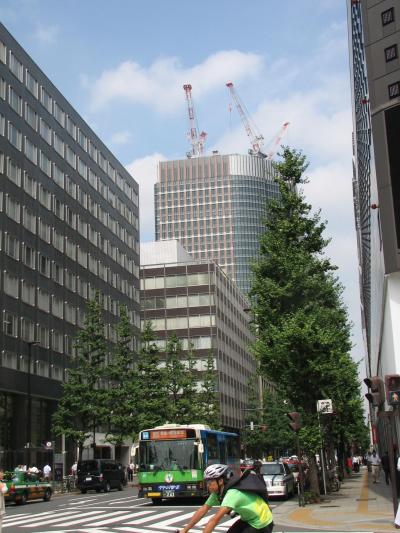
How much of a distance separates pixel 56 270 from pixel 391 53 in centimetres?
4485

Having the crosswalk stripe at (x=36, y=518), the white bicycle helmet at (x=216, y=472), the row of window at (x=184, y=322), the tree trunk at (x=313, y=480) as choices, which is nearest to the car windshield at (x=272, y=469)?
the tree trunk at (x=313, y=480)

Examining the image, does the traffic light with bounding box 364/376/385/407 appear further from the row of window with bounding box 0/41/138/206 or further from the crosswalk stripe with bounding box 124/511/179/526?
the row of window with bounding box 0/41/138/206

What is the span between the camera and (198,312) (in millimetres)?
105750

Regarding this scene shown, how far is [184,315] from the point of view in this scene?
107 metres

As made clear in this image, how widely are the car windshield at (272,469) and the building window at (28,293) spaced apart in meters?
30.3

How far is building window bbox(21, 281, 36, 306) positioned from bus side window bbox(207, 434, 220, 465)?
29155 mm

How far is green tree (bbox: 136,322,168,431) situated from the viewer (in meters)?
55.7

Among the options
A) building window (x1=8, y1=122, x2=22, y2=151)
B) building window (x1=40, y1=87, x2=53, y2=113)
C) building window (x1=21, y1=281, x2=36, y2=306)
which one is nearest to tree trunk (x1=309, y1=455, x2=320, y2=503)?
building window (x1=21, y1=281, x2=36, y2=306)

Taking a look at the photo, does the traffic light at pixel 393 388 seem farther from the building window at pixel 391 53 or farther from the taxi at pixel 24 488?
the taxi at pixel 24 488

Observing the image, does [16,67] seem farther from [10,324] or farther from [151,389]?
[151,389]

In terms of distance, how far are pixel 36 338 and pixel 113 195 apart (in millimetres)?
29556

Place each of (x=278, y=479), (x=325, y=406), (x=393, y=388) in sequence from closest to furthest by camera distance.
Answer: (x=393, y=388)
(x=325, y=406)
(x=278, y=479)

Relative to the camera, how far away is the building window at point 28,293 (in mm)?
56250

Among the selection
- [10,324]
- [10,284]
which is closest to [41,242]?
[10,284]
